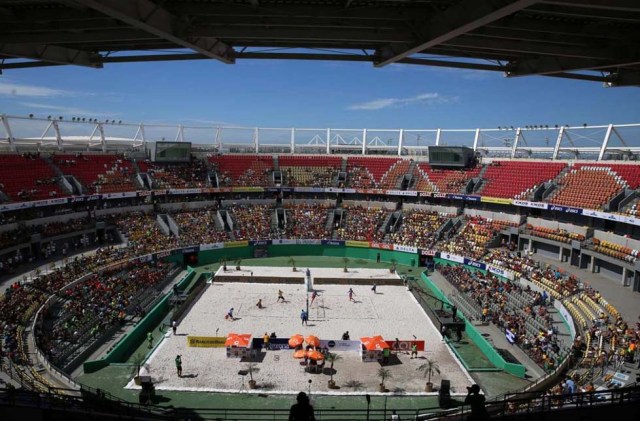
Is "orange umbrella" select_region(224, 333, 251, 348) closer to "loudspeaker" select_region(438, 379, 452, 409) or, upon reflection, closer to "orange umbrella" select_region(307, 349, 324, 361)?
"orange umbrella" select_region(307, 349, 324, 361)

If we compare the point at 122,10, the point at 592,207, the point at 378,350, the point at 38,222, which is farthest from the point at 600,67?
the point at 38,222

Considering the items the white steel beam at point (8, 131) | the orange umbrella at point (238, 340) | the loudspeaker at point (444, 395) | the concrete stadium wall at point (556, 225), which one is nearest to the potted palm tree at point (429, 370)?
the loudspeaker at point (444, 395)

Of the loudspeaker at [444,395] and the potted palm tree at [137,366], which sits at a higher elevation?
the loudspeaker at [444,395]

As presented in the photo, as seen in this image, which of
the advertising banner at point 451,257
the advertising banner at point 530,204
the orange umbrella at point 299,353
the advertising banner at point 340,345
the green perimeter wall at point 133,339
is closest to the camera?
the green perimeter wall at point 133,339

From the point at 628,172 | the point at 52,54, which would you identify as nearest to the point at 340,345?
the point at 52,54

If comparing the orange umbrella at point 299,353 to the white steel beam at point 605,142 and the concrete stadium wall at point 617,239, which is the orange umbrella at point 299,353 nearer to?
the concrete stadium wall at point 617,239

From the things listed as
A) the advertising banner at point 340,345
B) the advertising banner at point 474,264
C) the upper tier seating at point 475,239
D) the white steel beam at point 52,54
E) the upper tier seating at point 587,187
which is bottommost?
the advertising banner at point 340,345

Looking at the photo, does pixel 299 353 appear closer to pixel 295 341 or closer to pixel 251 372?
pixel 295 341

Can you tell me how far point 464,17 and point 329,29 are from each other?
286 cm

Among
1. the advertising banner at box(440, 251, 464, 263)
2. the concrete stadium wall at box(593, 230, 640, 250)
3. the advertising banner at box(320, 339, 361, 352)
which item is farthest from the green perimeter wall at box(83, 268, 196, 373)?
the concrete stadium wall at box(593, 230, 640, 250)

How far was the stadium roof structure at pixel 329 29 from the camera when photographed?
8.25 m

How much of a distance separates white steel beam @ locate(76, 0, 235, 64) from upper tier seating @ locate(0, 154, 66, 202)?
3972cm

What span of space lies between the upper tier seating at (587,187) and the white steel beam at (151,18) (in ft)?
129

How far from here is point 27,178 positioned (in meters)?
45.0
